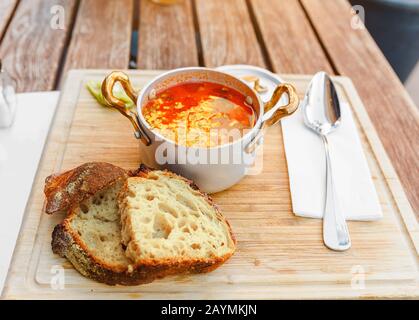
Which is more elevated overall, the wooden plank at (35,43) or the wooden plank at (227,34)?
the wooden plank at (35,43)

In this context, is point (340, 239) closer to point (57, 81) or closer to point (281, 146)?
point (281, 146)

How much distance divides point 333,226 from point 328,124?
37 cm

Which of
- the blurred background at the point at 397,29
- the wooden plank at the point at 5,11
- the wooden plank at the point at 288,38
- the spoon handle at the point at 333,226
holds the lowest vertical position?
the blurred background at the point at 397,29

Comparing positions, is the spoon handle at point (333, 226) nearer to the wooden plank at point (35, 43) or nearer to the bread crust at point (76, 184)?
the bread crust at point (76, 184)

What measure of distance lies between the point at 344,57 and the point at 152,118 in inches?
37.6

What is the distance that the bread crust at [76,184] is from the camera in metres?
1.01

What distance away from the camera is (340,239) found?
1057mm

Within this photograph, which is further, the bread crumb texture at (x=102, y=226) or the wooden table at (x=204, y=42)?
the wooden table at (x=204, y=42)

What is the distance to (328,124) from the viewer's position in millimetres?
1347

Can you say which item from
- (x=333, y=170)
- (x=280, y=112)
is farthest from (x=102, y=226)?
(x=333, y=170)

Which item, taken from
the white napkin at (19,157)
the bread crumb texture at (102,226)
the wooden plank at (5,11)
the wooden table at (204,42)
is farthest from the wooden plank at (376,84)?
the wooden plank at (5,11)

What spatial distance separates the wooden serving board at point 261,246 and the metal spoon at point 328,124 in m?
0.03

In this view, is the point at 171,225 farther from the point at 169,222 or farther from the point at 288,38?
the point at 288,38

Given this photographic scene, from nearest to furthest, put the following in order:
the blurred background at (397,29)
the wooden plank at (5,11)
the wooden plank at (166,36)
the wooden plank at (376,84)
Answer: the wooden plank at (376,84)
the wooden plank at (166,36)
the wooden plank at (5,11)
the blurred background at (397,29)
